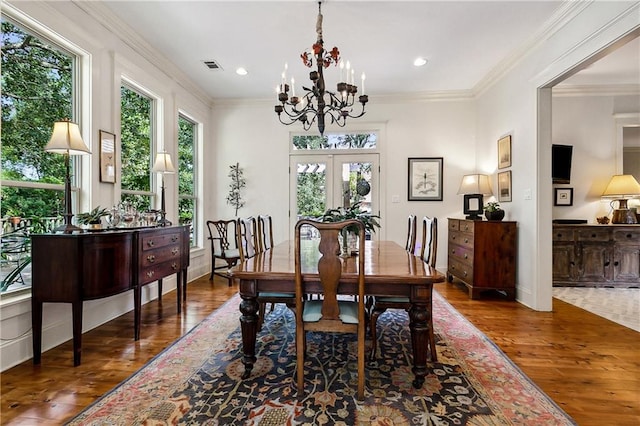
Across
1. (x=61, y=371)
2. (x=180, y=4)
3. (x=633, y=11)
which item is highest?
(x=180, y=4)

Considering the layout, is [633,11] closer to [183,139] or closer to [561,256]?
[561,256]

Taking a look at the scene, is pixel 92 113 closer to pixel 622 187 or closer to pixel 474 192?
pixel 474 192

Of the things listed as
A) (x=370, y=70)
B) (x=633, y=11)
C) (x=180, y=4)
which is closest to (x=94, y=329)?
(x=180, y=4)

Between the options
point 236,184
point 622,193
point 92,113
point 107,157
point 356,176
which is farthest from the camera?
point 236,184

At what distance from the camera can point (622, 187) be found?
13.5 feet

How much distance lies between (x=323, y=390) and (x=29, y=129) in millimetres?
2823

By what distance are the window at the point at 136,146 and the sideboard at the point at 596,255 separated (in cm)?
534

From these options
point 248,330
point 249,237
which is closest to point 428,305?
point 248,330

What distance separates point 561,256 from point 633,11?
10.1ft

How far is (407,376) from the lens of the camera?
6.43 feet

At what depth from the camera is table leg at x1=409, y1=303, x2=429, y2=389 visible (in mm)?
1777

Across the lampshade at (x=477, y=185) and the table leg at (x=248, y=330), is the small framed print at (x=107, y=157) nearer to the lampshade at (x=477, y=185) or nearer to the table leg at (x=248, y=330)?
the table leg at (x=248, y=330)

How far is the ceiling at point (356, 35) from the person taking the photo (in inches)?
110

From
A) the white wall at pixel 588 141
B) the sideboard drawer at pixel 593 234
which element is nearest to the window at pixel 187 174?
the white wall at pixel 588 141
